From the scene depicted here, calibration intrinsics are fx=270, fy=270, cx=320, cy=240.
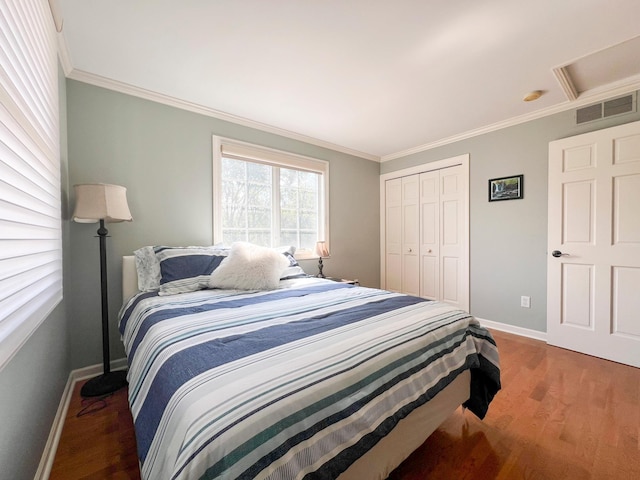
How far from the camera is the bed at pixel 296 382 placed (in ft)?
2.22

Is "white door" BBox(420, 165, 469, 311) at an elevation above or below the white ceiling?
below

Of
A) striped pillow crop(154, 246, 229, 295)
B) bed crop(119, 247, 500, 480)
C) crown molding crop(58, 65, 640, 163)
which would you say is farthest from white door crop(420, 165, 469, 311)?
striped pillow crop(154, 246, 229, 295)

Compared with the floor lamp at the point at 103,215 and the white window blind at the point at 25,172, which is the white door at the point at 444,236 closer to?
the floor lamp at the point at 103,215

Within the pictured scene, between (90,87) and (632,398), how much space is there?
4.59m

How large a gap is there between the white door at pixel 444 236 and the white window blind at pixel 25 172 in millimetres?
3805

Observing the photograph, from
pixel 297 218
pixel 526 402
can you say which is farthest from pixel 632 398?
pixel 297 218

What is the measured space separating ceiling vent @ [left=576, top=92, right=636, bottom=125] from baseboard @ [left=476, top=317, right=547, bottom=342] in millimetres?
2148

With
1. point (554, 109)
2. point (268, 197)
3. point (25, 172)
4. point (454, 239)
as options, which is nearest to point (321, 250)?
point (268, 197)

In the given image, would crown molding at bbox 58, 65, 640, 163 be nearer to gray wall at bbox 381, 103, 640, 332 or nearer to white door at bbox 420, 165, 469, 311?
gray wall at bbox 381, 103, 640, 332

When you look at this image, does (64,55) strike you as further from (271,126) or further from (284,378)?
(284,378)

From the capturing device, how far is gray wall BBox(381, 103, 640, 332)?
2.84m

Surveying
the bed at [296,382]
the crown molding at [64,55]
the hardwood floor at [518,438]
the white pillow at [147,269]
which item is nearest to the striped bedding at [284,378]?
the bed at [296,382]

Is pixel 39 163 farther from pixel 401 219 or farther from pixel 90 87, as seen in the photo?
pixel 401 219

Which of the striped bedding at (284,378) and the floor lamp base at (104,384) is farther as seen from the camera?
the floor lamp base at (104,384)
